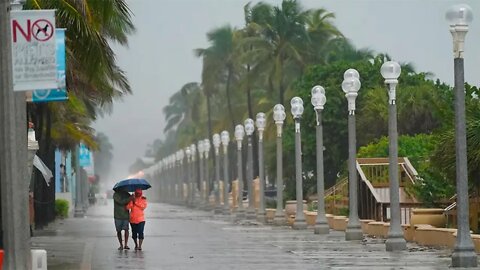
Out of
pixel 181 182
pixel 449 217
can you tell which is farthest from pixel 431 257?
pixel 181 182

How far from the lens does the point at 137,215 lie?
31.2 meters

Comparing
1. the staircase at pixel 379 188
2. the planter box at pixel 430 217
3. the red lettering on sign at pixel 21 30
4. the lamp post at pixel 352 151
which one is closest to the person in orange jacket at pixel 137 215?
the lamp post at pixel 352 151

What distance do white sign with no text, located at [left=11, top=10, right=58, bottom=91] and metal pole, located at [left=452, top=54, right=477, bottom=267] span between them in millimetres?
9369

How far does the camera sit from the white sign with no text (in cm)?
1652

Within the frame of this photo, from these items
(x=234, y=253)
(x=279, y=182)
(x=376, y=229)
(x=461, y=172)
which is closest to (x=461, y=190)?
(x=461, y=172)

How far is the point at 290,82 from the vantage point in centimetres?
9288

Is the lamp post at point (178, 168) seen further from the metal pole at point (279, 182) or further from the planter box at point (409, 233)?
the planter box at point (409, 233)

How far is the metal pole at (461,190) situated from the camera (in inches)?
923

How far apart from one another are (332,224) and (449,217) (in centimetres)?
909

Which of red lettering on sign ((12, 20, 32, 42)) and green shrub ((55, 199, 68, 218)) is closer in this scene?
red lettering on sign ((12, 20, 32, 42))

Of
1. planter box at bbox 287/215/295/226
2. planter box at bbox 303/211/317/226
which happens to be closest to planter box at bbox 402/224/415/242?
planter box at bbox 303/211/317/226

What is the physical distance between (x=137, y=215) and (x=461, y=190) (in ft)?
33.4

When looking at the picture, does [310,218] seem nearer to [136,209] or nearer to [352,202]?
[352,202]

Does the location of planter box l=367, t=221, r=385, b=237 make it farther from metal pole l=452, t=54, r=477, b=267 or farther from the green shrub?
the green shrub
